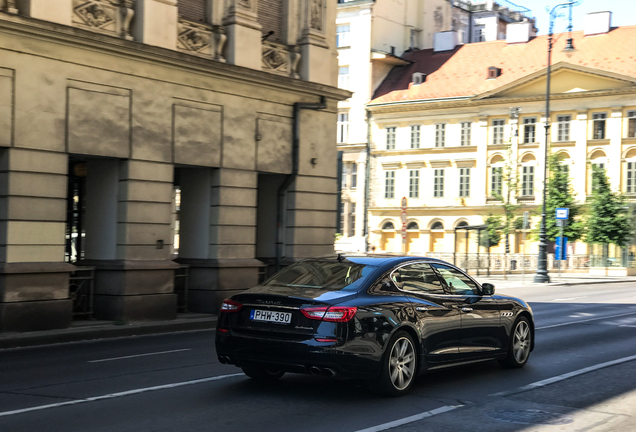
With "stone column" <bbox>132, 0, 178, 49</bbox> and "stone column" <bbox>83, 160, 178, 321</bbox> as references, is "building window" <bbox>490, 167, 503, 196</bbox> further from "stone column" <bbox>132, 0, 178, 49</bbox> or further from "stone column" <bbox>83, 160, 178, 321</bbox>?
"stone column" <bbox>83, 160, 178, 321</bbox>

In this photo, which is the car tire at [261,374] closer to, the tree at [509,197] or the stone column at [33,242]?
the stone column at [33,242]

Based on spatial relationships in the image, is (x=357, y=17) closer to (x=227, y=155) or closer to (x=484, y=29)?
(x=484, y=29)

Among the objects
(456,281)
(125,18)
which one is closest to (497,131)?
(125,18)

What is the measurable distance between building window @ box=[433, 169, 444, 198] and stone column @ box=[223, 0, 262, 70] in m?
51.4

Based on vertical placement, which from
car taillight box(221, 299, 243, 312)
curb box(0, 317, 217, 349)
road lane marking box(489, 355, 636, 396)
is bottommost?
curb box(0, 317, 217, 349)

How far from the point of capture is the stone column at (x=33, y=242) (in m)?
14.5

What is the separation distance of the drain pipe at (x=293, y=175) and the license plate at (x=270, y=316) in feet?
40.7

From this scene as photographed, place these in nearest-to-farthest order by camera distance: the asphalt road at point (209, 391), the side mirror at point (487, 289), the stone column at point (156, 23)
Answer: the asphalt road at point (209, 391), the side mirror at point (487, 289), the stone column at point (156, 23)

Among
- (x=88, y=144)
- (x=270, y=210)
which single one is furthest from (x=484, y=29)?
(x=88, y=144)

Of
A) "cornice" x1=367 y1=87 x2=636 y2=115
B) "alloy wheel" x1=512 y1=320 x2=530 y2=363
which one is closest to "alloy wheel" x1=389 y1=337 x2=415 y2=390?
"alloy wheel" x1=512 y1=320 x2=530 y2=363

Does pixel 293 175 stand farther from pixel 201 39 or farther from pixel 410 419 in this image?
pixel 410 419

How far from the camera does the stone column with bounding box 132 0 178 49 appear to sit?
56.1ft

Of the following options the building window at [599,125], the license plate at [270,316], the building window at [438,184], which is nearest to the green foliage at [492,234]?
the building window at [438,184]

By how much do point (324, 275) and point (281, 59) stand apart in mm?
12567
